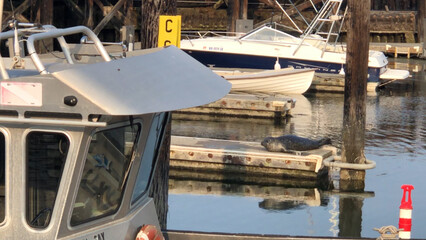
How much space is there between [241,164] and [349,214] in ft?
7.38

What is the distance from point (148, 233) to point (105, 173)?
0.74 m

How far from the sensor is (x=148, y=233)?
5895 mm

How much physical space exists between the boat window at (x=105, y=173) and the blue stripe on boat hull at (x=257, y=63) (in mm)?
19689

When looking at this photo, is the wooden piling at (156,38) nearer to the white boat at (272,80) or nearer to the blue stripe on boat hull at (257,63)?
the white boat at (272,80)

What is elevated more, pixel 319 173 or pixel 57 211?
pixel 57 211

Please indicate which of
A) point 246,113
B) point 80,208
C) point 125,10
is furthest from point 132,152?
point 125,10

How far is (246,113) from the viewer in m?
20.3

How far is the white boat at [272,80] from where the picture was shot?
2312 cm

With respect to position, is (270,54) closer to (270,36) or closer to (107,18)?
(270,36)

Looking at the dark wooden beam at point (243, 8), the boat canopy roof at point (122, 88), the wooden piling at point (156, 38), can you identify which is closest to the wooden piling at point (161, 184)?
the wooden piling at point (156, 38)

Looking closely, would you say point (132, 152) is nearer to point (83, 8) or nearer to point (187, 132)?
point (187, 132)

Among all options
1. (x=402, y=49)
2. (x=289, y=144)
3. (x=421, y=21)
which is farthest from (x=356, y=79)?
(x=421, y=21)

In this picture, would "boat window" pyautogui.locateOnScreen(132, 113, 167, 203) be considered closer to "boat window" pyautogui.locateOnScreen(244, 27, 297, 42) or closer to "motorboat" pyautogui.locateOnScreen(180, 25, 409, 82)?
"motorboat" pyautogui.locateOnScreen(180, 25, 409, 82)

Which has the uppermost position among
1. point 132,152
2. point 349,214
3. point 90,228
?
point 132,152
